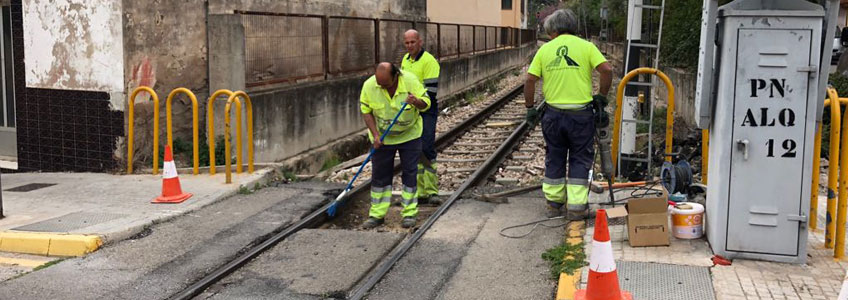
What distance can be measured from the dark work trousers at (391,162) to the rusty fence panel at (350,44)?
637cm

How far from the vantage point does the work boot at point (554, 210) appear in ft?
24.7

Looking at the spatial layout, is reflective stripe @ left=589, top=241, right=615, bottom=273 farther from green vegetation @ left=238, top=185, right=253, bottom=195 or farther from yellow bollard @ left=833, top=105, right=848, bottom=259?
green vegetation @ left=238, top=185, right=253, bottom=195

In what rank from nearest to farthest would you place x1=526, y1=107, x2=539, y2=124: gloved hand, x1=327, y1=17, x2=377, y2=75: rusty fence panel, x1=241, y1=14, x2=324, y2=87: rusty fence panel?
x1=526, y1=107, x2=539, y2=124: gloved hand < x1=241, y1=14, x2=324, y2=87: rusty fence panel < x1=327, y1=17, x2=377, y2=75: rusty fence panel

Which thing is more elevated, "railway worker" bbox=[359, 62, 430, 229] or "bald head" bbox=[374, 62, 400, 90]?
"bald head" bbox=[374, 62, 400, 90]

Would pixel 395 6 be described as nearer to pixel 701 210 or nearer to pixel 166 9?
pixel 166 9

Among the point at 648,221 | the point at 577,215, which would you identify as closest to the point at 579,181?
the point at 577,215

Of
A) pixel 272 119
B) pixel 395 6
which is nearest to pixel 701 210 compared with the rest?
pixel 272 119

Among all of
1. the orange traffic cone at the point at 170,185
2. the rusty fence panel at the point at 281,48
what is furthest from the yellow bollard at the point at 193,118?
the rusty fence panel at the point at 281,48

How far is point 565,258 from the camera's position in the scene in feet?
19.8

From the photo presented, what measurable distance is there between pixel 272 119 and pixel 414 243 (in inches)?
194

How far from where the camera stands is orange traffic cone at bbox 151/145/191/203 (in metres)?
8.32

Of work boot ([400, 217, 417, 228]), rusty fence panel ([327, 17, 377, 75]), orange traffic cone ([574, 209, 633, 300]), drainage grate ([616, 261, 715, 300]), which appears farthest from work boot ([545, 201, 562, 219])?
rusty fence panel ([327, 17, 377, 75])

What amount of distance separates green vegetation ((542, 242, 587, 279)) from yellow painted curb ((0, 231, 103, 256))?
3.77m

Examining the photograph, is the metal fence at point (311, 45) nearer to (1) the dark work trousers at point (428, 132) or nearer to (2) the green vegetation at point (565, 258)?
(1) the dark work trousers at point (428, 132)
